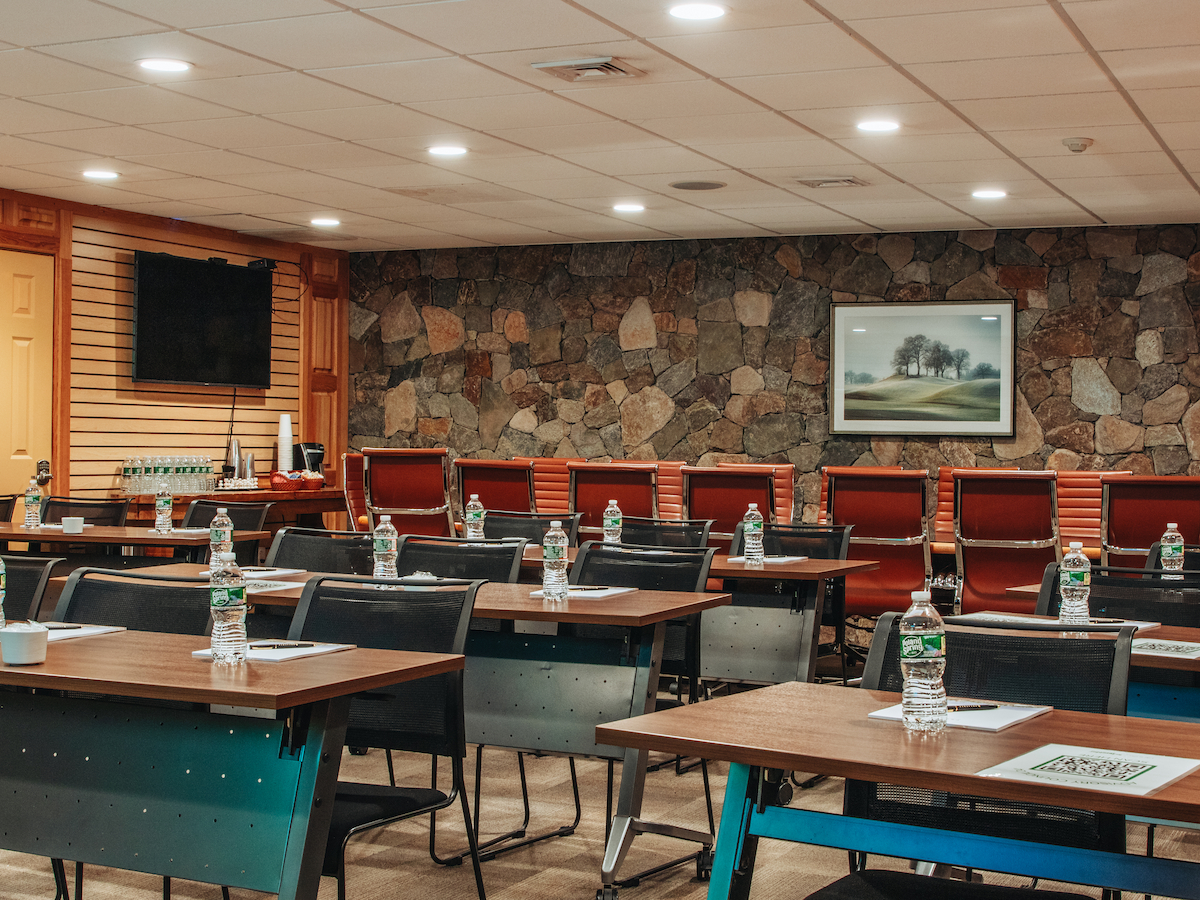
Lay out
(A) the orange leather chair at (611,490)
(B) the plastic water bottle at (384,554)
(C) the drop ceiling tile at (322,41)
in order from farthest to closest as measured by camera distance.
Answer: (A) the orange leather chair at (611,490) → (C) the drop ceiling tile at (322,41) → (B) the plastic water bottle at (384,554)

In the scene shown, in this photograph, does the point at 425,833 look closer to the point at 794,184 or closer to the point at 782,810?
the point at 782,810

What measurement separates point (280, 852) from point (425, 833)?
1779 millimetres

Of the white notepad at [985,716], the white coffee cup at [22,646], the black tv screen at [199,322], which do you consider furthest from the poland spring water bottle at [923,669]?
the black tv screen at [199,322]

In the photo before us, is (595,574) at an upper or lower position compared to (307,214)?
lower

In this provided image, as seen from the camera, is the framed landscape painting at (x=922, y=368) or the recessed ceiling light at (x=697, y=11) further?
the framed landscape painting at (x=922, y=368)

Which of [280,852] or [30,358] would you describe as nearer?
[280,852]

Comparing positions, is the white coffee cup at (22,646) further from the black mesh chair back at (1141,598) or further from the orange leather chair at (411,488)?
the orange leather chair at (411,488)

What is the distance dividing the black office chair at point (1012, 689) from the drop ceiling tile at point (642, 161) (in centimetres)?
479

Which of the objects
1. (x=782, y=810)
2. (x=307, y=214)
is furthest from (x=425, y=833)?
(x=307, y=214)

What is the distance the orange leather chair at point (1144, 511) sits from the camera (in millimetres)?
6090

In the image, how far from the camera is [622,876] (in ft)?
12.0

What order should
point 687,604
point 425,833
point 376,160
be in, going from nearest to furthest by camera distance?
point 687,604, point 425,833, point 376,160

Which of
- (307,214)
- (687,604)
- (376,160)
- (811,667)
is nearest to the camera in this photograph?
(687,604)

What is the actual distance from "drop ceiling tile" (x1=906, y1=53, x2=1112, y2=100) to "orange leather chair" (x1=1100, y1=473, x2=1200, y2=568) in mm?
1849
